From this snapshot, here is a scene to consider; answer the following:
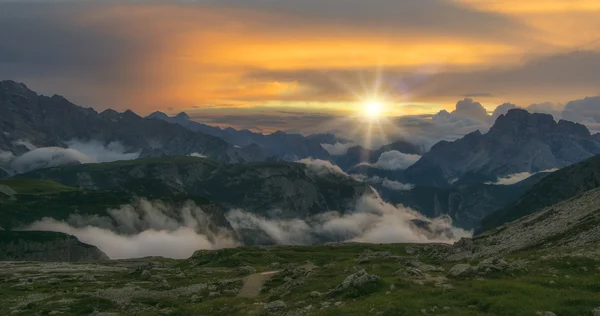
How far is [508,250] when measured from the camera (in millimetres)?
85250

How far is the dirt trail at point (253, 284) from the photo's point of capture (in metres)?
76.1

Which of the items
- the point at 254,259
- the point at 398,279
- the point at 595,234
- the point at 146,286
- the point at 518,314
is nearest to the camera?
the point at 518,314

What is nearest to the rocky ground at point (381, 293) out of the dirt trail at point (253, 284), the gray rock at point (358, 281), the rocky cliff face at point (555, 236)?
the gray rock at point (358, 281)

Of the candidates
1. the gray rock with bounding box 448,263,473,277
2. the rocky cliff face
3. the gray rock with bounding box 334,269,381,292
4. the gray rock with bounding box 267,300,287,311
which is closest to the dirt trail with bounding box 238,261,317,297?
the gray rock with bounding box 267,300,287,311

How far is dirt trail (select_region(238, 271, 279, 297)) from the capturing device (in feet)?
250

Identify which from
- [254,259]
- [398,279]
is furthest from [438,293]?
[254,259]

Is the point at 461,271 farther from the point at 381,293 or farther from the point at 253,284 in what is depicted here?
the point at 253,284

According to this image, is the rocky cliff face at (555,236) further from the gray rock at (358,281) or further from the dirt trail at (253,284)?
the dirt trail at (253,284)

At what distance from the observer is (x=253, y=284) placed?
84.6 m

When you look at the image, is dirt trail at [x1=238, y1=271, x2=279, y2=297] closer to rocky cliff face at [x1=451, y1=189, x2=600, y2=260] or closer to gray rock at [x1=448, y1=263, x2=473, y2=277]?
gray rock at [x1=448, y1=263, x2=473, y2=277]

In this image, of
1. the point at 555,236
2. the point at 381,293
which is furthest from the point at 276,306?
the point at 555,236

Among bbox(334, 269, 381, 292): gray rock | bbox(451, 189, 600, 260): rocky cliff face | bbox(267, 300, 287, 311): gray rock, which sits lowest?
bbox(267, 300, 287, 311): gray rock

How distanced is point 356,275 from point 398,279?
513cm

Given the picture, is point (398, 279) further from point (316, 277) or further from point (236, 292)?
point (236, 292)
